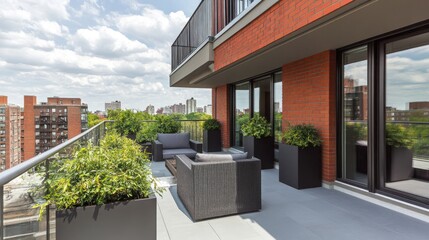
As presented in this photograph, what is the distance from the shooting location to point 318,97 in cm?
449

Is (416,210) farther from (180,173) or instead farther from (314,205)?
(180,173)

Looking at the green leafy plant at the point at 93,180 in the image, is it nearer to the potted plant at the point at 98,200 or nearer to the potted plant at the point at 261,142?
the potted plant at the point at 98,200

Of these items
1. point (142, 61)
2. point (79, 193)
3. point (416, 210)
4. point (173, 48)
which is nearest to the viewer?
point (79, 193)

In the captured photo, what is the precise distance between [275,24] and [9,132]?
154 ft

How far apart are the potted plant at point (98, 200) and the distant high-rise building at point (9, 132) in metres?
38.0

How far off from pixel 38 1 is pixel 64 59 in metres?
11.7

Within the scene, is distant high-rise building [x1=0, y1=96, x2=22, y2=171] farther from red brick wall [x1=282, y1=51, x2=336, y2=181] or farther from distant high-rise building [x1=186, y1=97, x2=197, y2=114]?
red brick wall [x1=282, y1=51, x2=336, y2=181]

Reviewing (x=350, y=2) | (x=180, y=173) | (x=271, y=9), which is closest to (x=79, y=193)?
(x=180, y=173)

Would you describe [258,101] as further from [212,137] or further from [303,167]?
[303,167]

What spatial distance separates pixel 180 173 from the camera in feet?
11.9

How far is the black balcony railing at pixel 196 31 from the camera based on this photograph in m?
6.38

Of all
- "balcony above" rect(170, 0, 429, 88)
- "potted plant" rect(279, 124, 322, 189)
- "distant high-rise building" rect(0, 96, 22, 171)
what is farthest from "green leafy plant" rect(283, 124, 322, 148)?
"distant high-rise building" rect(0, 96, 22, 171)

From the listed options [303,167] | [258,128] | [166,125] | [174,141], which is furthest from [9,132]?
[303,167]

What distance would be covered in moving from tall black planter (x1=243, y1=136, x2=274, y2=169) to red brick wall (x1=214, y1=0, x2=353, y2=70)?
2066mm
